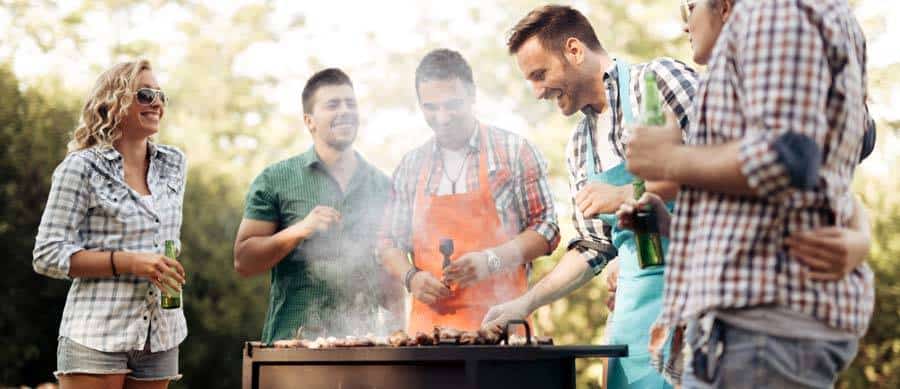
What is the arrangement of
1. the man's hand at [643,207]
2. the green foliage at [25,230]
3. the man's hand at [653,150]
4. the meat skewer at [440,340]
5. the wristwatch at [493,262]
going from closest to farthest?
1. the man's hand at [653,150]
2. the man's hand at [643,207]
3. the meat skewer at [440,340]
4. the wristwatch at [493,262]
5. the green foliage at [25,230]

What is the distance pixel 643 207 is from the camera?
256 centimetres

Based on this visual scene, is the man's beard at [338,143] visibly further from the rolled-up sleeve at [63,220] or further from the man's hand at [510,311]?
the man's hand at [510,311]

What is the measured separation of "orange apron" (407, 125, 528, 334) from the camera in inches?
167

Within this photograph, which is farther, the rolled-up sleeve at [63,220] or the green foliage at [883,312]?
the green foliage at [883,312]

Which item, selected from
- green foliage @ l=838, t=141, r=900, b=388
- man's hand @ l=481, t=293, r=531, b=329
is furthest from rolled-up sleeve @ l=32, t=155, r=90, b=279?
green foliage @ l=838, t=141, r=900, b=388

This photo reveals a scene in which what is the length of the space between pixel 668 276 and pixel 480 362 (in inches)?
43.7

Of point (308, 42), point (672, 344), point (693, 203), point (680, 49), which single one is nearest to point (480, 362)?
point (672, 344)

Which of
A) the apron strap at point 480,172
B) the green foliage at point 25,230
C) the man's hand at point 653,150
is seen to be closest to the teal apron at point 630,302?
the apron strap at point 480,172

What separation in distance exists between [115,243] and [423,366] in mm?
1472

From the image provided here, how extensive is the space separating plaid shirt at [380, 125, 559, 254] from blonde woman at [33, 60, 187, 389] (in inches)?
38.3

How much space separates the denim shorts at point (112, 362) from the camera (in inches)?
151

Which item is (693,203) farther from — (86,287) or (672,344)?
(86,287)

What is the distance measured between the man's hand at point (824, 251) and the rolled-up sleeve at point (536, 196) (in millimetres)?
2263

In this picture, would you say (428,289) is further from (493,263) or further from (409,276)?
(493,263)
